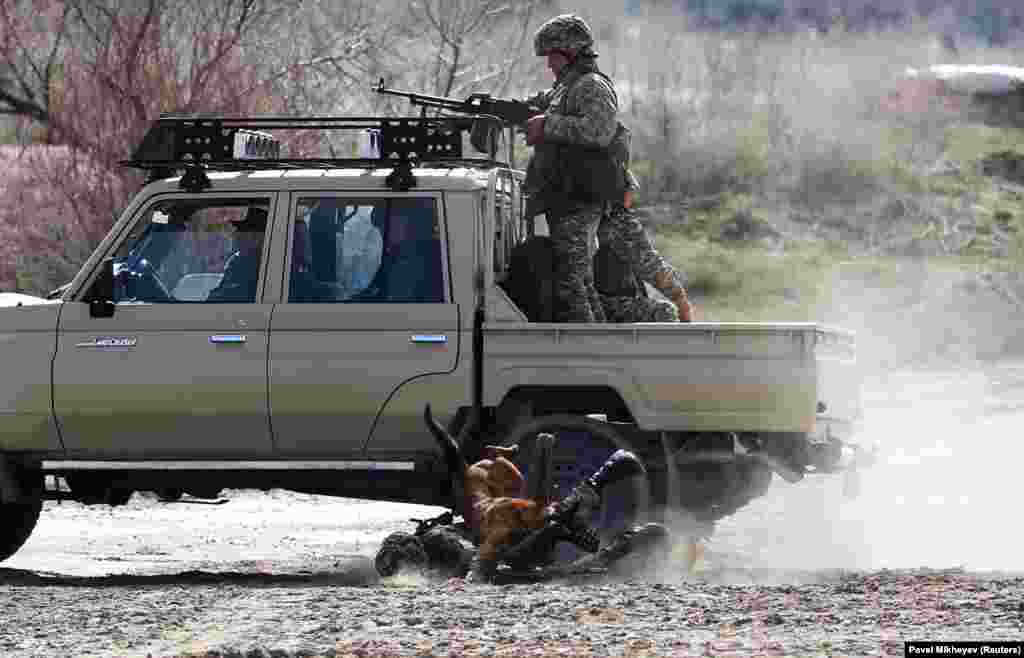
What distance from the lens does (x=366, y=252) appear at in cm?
963

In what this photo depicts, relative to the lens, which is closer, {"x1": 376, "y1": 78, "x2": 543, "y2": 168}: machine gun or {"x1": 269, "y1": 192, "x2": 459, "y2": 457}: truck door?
Answer: {"x1": 269, "y1": 192, "x2": 459, "y2": 457}: truck door

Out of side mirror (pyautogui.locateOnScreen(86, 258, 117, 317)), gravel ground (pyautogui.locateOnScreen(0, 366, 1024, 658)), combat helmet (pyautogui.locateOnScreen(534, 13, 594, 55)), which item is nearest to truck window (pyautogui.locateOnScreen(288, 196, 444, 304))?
side mirror (pyautogui.locateOnScreen(86, 258, 117, 317))

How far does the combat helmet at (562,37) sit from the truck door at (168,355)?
1677mm

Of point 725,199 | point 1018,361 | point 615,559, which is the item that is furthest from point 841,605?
point 725,199

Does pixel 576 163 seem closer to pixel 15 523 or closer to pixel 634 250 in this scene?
pixel 634 250

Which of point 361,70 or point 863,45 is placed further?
point 863,45

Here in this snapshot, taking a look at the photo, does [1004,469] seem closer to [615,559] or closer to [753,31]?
[615,559]

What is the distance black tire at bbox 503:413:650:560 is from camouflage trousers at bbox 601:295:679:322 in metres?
0.72

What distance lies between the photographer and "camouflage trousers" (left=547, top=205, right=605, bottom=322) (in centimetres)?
970

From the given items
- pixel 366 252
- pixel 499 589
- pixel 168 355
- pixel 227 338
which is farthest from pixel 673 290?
pixel 168 355

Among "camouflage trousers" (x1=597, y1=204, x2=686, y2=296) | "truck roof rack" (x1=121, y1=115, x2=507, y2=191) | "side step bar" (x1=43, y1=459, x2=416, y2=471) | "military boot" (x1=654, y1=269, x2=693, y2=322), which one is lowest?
"side step bar" (x1=43, y1=459, x2=416, y2=471)

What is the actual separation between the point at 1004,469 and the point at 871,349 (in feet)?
22.6

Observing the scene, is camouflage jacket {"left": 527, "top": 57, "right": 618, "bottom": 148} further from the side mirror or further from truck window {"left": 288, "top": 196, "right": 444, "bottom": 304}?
the side mirror

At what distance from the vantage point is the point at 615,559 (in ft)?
29.9
